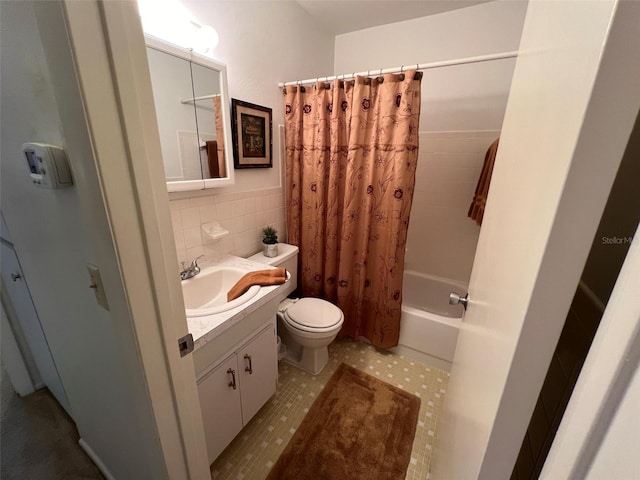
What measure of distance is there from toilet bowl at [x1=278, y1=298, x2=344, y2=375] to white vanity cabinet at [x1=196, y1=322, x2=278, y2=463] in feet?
0.81

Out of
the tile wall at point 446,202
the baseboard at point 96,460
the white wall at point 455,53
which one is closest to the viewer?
the baseboard at point 96,460

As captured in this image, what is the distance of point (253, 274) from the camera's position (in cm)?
126

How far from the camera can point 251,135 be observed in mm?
1593

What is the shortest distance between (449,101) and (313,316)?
194 centimetres

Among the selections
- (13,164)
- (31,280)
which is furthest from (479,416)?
(31,280)

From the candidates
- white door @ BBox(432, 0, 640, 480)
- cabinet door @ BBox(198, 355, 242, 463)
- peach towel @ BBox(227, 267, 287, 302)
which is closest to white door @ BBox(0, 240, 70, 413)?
cabinet door @ BBox(198, 355, 242, 463)

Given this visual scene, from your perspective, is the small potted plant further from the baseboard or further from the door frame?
the baseboard

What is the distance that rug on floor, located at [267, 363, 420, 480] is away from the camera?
121 cm

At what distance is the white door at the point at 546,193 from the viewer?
270 mm

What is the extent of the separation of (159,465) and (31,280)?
823mm

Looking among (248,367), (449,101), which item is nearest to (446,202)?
(449,101)

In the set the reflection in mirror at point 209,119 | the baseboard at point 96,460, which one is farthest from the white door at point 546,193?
the baseboard at point 96,460

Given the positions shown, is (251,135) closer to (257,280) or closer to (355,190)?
(355,190)

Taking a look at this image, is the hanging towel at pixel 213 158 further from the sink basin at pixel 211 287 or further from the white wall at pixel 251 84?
the sink basin at pixel 211 287
